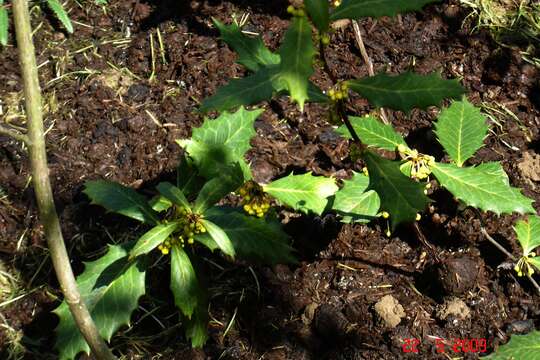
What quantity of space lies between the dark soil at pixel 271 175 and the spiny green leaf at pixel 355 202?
0.90ft

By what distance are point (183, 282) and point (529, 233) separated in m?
1.32

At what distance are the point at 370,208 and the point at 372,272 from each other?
13.0 inches

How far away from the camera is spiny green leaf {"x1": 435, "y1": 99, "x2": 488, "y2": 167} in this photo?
2.66 metres

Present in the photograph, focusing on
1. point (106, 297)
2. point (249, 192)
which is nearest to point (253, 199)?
point (249, 192)

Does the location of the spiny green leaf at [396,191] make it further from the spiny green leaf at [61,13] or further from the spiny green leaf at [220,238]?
the spiny green leaf at [61,13]

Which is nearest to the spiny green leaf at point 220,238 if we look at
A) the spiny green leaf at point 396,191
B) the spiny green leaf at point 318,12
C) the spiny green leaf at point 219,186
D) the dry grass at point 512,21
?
the spiny green leaf at point 219,186

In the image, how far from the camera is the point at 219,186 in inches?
89.1

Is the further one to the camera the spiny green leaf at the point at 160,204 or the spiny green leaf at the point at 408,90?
the spiny green leaf at the point at 160,204

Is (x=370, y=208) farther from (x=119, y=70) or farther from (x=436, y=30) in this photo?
(x=119, y=70)

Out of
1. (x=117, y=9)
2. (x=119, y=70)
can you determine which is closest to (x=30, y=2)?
(x=117, y=9)

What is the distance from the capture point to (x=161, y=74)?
129 inches

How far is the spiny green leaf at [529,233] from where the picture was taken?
2.55 m

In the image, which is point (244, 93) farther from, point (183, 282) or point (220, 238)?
point (183, 282)
